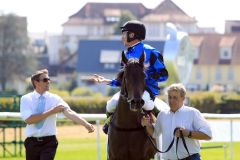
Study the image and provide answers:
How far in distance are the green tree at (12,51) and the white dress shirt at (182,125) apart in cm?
8148

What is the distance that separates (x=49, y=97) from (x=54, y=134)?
437 mm

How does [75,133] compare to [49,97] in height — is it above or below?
below

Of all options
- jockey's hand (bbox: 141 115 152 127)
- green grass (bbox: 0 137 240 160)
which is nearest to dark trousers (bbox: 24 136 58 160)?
jockey's hand (bbox: 141 115 152 127)

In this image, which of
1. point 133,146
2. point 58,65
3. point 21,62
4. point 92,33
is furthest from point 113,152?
point 92,33

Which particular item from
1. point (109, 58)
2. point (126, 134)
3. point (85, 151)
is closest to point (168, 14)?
point (109, 58)

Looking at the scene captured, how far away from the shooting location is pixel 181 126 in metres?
8.05

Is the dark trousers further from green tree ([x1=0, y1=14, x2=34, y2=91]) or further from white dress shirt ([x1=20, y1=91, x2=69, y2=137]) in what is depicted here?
green tree ([x1=0, y1=14, x2=34, y2=91])

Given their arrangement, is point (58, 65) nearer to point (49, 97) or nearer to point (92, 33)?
point (92, 33)

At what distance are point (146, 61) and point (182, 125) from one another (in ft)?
3.12

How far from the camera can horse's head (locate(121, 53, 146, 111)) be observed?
7.83 m

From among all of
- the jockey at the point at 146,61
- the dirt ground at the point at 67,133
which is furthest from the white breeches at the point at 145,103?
the dirt ground at the point at 67,133

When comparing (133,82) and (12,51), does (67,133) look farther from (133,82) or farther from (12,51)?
(12,51)

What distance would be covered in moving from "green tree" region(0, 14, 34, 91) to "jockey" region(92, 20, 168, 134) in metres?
80.7

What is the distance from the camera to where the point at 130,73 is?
319 inches
